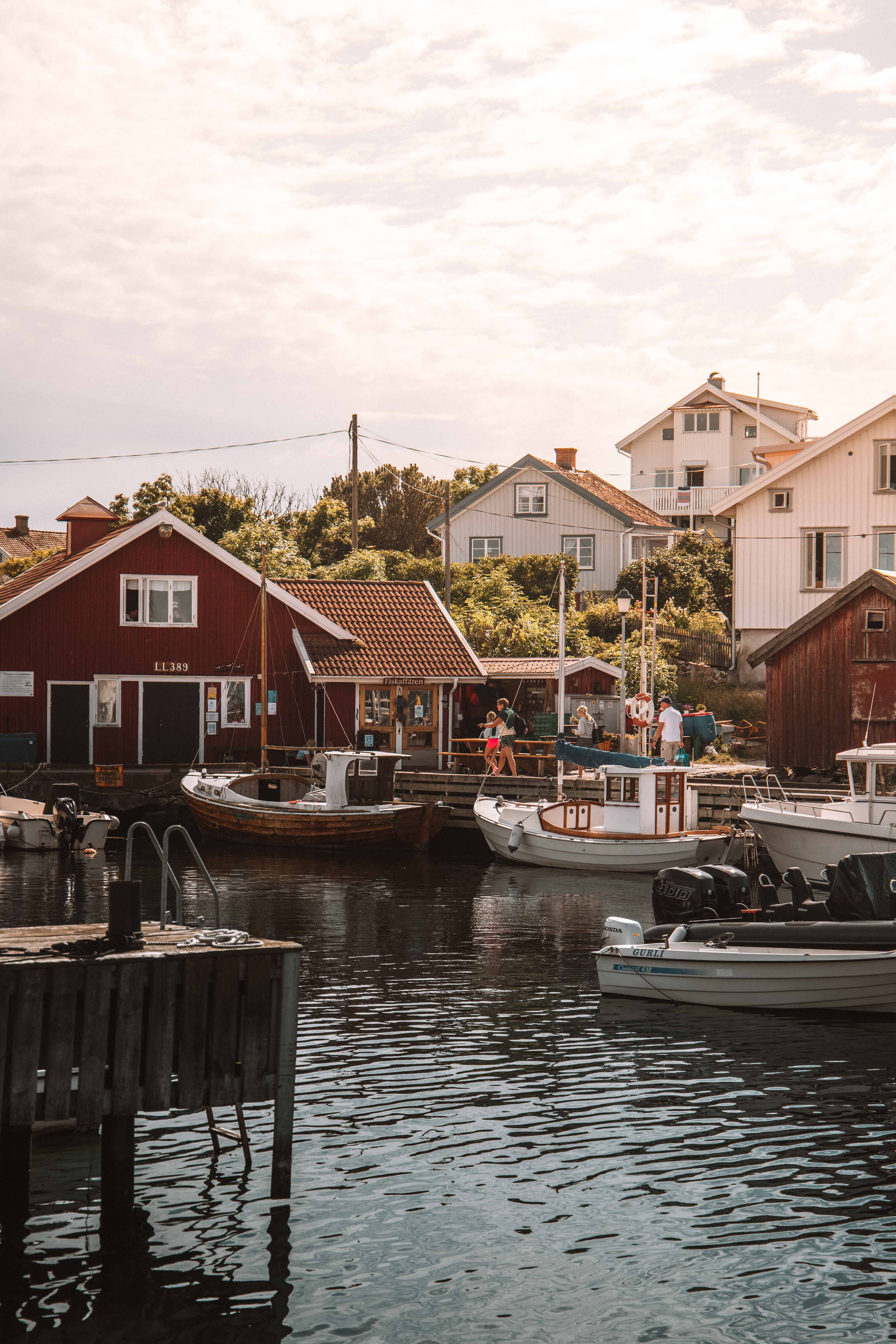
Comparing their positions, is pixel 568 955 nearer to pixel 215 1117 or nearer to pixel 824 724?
pixel 215 1117

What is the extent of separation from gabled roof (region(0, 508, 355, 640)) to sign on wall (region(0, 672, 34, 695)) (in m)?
1.59

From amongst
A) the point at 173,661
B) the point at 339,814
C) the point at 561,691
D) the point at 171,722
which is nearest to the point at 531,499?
the point at 173,661

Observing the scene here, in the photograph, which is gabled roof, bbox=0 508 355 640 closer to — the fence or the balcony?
the fence

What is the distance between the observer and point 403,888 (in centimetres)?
2644

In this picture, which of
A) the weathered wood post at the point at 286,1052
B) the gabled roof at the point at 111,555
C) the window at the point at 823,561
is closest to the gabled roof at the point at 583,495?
the window at the point at 823,561

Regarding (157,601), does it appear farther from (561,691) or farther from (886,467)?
(886,467)

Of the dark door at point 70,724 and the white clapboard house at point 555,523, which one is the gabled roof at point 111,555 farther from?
the white clapboard house at point 555,523

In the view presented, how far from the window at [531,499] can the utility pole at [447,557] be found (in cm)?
504

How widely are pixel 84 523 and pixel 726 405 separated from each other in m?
38.0

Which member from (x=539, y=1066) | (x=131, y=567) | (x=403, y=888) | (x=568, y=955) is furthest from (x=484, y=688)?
(x=539, y=1066)

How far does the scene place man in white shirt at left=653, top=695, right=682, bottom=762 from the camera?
101 feet

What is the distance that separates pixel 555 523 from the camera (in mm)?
59344

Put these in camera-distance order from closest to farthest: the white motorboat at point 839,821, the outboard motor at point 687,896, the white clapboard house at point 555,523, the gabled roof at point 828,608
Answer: the outboard motor at point 687,896 → the white motorboat at point 839,821 → the gabled roof at point 828,608 → the white clapboard house at point 555,523

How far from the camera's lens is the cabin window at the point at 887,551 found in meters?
43.7
